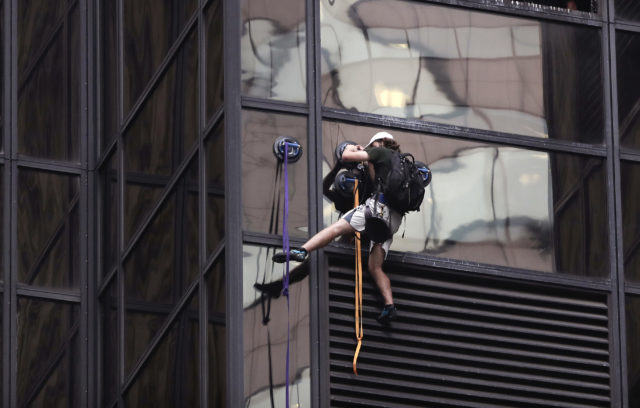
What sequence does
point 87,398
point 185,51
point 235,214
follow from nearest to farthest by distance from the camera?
point 235,214 < point 185,51 < point 87,398

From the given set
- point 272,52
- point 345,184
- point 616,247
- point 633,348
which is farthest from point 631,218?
point 272,52

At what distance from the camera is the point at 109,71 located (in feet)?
87.2

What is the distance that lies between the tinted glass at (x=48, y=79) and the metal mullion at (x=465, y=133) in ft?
15.9

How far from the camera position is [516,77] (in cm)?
2469

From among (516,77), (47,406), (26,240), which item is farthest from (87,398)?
(516,77)

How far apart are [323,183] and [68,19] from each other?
5560 millimetres

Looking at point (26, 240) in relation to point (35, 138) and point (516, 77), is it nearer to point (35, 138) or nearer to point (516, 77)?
point (35, 138)

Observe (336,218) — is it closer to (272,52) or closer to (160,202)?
(272,52)

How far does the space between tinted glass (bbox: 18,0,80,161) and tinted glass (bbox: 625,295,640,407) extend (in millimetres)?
7340

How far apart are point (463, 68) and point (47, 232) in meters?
5.85

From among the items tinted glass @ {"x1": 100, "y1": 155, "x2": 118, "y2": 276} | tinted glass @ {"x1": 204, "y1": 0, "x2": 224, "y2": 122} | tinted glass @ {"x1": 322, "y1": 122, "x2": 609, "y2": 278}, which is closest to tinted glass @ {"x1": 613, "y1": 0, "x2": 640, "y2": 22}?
tinted glass @ {"x1": 322, "y1": 122, "x2": 609, "y2": 278}

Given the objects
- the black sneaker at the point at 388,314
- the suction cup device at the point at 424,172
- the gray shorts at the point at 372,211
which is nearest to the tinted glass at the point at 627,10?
the suction cup device at the point at 424,172

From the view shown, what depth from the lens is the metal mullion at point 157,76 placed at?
2421 centimetres

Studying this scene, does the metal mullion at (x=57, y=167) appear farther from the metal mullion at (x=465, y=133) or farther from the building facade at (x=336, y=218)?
the metal mullion at (x=465, y=133)
